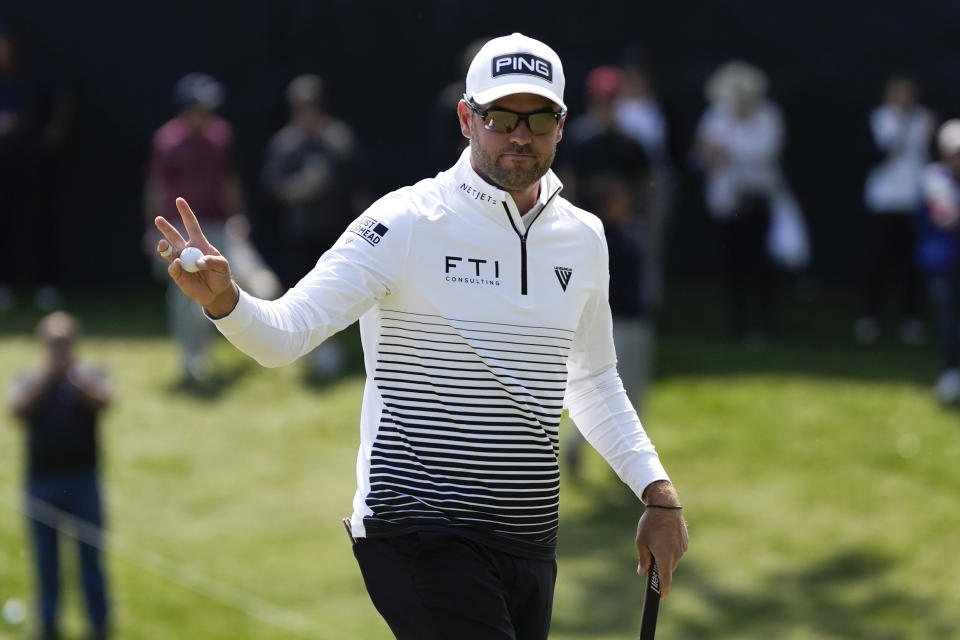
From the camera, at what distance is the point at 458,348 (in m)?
4.25

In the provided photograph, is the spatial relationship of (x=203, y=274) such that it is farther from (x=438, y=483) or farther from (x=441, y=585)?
(x=441, y=585)

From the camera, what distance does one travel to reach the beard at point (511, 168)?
430cm

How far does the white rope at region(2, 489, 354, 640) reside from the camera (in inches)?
376

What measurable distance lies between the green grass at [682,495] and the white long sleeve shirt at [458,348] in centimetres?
532

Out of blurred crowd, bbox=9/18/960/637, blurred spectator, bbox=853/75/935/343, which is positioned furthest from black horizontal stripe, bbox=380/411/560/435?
blurred spectator, bbox=853/75/935/343

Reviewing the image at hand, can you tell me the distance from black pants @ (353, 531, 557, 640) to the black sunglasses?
1083 millimetres

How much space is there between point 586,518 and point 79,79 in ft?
23.8

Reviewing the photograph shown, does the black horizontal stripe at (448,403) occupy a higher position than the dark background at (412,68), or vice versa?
the dark background at (412,68)

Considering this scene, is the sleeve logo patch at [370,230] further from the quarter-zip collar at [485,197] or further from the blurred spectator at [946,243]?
the blurred spectator at [946,243]

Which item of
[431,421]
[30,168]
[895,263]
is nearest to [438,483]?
[431,421]

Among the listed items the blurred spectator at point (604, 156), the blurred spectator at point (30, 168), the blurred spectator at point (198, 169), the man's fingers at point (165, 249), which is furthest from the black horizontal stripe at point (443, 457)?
the blurred spectator at point (30, 168)

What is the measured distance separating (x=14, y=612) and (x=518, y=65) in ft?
21.9

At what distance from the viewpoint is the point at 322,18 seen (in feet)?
47.3

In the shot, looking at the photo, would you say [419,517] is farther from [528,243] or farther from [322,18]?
[322,18]
